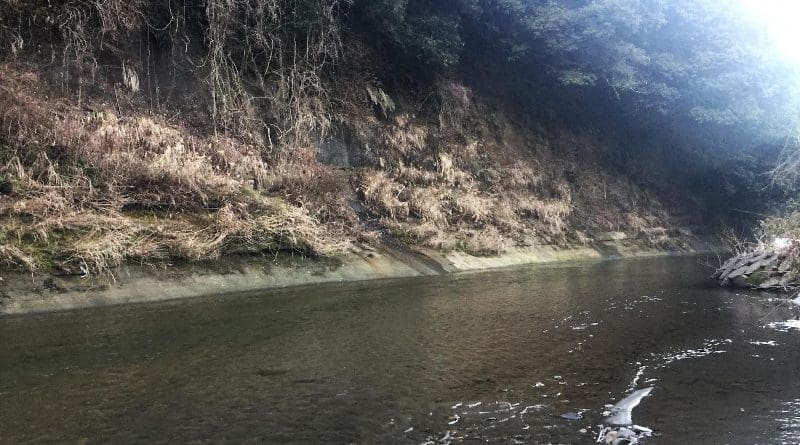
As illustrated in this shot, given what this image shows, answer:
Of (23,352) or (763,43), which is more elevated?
(763,43)

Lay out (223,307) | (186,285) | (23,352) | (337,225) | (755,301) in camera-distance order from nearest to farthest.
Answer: (23,352), (223,307), (186,285), (755,301), (337,225)

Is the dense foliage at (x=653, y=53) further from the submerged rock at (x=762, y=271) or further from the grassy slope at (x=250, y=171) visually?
the submerged rock at (x=762, y=271)

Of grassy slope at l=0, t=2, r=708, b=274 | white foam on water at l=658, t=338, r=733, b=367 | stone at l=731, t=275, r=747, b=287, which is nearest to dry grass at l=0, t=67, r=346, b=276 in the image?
grassy slope at l=0, t=2, r=708, b=274

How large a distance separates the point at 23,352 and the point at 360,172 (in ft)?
38.3

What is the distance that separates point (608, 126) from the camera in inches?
1162

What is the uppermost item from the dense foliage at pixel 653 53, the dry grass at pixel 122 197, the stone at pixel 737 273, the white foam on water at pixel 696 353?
the dense foliage at pixel 653 53

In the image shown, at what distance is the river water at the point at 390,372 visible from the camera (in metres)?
4.10

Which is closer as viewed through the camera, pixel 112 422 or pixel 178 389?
pixel 112 422

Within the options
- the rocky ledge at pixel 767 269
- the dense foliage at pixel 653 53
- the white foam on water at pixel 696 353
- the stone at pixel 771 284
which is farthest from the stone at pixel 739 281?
the dense foliage at pixel 653 53

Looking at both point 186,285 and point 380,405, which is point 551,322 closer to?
point 380,405

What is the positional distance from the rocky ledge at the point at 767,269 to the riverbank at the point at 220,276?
19.4 feet

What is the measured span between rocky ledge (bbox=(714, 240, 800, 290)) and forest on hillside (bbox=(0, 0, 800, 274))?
229 centimetres

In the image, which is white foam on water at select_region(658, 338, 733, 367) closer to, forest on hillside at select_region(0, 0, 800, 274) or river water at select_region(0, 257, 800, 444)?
river water at select_region(0, 257, 800, 444)

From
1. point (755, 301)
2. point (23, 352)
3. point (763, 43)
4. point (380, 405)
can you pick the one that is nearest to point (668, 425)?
point (380, 405)
